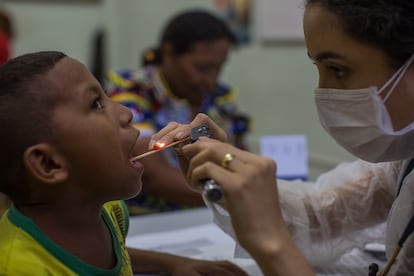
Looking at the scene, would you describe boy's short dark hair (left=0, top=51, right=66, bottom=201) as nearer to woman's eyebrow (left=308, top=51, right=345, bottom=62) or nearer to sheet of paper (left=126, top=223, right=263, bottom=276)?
woman's eyebrow (left=308, top=51, right=345, bottom=62)

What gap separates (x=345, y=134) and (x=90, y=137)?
0.42m

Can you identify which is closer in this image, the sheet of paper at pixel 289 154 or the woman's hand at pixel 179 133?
the woman's hand at pixel 179 133

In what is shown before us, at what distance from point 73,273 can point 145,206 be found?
103 cm

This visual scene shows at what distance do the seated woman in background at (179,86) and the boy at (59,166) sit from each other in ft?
2.87

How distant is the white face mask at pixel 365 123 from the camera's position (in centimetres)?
88

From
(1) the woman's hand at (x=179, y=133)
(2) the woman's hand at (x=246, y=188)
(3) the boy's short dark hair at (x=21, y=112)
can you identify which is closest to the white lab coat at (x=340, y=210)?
(1) the woman's hand at (x=179, y=133)

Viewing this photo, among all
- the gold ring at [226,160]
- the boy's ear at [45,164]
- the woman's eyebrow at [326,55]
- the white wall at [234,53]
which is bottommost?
the white wall at [234,53]

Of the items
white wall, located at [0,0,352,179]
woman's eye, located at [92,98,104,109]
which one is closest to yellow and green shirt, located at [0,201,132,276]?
woman's eye, located at [92,98,104,109]

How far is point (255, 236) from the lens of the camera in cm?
74

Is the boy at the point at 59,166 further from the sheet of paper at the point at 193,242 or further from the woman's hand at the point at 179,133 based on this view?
the sheet of paper at the point at 193,242

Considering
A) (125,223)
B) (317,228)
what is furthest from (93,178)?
(317,228)

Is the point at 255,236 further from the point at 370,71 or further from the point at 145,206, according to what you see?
the point at 145,206

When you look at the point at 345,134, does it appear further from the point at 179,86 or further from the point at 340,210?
the point at 179,86

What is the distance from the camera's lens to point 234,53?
286 cm
